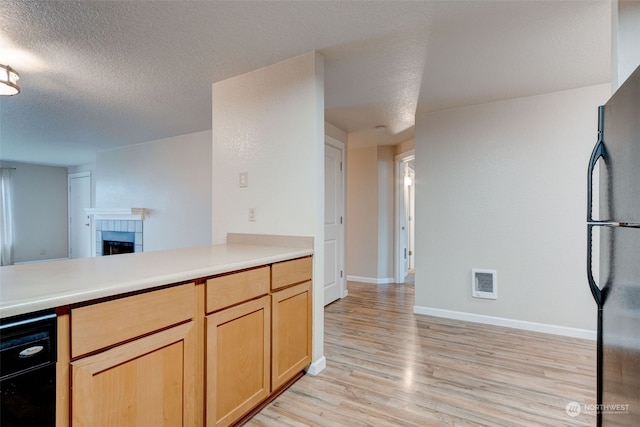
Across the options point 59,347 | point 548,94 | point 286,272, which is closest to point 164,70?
point 286,272

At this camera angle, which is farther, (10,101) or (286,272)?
(10,101)

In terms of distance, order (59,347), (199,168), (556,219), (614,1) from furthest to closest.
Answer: (199,168)
(556,219)
(614,1)
(59,347)

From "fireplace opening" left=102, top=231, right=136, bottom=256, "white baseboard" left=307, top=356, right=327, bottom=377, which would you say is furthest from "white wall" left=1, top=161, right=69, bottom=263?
"white baseboard" left=307, top=356, right=327, bottom=377

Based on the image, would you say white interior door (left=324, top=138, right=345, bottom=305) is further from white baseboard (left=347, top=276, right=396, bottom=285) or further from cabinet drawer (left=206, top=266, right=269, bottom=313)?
cabinet drawer (left=206, top=266, right=269, bottom=313)

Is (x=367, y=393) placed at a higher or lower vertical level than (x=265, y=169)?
lower

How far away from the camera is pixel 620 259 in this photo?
3.43 feet

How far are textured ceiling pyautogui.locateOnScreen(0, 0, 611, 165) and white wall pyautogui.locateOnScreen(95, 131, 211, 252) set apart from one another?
111 centimetres

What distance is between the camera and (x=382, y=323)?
308 centimetres

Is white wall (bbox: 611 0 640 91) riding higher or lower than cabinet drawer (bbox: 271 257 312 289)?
higher

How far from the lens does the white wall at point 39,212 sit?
261 inches

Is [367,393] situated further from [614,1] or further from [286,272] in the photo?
[614,1]

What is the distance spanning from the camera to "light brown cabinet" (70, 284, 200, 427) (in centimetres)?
96

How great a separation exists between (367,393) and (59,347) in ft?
5.18

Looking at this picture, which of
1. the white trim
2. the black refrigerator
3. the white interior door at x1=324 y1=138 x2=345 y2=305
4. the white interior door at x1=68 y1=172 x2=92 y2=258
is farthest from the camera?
the white interior door at x1=68 y1=172 x2=92 y2=258
